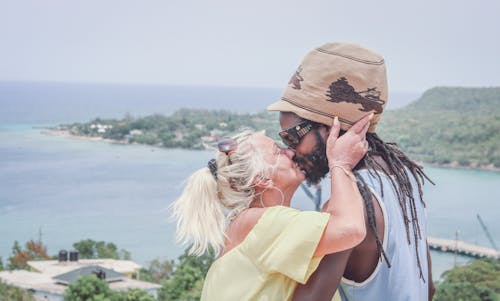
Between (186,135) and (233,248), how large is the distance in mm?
61091

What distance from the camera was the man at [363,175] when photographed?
962 mm

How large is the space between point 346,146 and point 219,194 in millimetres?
223

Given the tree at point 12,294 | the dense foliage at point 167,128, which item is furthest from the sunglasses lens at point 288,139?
the dense foliage at point 167,128

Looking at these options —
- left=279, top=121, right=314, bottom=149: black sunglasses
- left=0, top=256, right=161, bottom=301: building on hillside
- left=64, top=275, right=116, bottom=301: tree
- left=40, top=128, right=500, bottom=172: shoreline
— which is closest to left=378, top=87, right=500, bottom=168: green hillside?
left=40, top=128, right=500, bottom=172: shoreline

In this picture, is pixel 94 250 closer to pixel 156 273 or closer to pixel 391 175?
→ pixel 156 273

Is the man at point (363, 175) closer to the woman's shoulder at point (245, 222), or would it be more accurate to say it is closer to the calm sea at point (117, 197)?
the woman's shoulder at point (245, 222)

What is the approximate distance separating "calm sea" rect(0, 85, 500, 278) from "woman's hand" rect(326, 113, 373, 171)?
87.9ft

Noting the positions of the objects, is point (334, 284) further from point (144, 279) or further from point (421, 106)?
point (421, 106)

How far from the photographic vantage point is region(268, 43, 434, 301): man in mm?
962


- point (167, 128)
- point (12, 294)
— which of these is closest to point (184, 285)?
point (12, 294)

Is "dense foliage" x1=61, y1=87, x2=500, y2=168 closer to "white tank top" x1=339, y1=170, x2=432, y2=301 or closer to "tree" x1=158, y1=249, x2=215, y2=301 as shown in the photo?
"tree" x1=158, y1=249, x2=215, y2=301

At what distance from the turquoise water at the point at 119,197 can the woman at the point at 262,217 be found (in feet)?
94.1

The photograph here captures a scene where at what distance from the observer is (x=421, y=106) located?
2879 inches

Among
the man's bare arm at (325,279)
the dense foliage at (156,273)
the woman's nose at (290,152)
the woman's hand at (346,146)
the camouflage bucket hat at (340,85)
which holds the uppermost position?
the camouflage bucket hat at (340,85)
